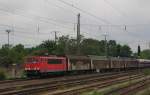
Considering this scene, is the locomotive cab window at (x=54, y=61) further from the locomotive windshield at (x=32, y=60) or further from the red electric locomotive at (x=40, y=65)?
the locomotive windshield at (x=32, y=60)

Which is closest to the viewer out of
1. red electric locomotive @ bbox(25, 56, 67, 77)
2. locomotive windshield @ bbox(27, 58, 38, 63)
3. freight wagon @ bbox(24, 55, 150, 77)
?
red electric locomotive @ bbox(25, 56, 67, 77)

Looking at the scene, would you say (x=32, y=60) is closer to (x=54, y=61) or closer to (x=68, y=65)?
(x=54, y=61)

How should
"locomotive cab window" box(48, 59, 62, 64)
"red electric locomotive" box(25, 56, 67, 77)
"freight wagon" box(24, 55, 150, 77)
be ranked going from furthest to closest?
"locomotive cab window" box(48, 59, 62, 64) → "freight wagon" box(24, 55, 150, 77) → "red electric locomotive" box(25, 56, 67, 77)

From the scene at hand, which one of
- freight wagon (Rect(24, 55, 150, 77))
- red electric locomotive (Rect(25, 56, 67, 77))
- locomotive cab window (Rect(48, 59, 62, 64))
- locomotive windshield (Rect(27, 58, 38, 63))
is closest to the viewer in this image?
red electric locomotive (Rect(25, 56, 67, 77))

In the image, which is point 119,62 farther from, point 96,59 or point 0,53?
point 0,53

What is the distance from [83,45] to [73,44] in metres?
12.0

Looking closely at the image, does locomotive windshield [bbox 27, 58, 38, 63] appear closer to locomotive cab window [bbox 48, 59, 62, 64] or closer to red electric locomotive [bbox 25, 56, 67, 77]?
red electric locomotive [bbox 25, 56, 67, 77]

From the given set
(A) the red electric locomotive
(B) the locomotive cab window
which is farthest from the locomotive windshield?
(B) the locomotive cab window

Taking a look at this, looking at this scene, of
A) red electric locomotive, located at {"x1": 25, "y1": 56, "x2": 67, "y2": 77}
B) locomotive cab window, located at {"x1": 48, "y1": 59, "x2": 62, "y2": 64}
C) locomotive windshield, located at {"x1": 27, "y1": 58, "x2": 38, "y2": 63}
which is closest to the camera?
red electric locomotive, located at {"x1": 25, "y1": 56, "x2": 67, "y2": 77}

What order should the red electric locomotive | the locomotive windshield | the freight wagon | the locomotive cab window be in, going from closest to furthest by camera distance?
the red electric locomotive
the freight wagon
the locomotive windshield
the locomotive cab window

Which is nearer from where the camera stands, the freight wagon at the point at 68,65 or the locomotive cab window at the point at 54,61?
the freight wagon at the point at 68,65

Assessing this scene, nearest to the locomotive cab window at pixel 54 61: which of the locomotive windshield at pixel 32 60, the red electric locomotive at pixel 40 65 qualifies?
the red electric locomotive at pixel 40 65

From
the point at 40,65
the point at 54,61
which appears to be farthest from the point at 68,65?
the point at 40,65

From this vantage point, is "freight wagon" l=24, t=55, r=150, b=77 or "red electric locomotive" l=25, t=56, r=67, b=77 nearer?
"red electric locomotive" l=25, t=56, r=67, b=77
